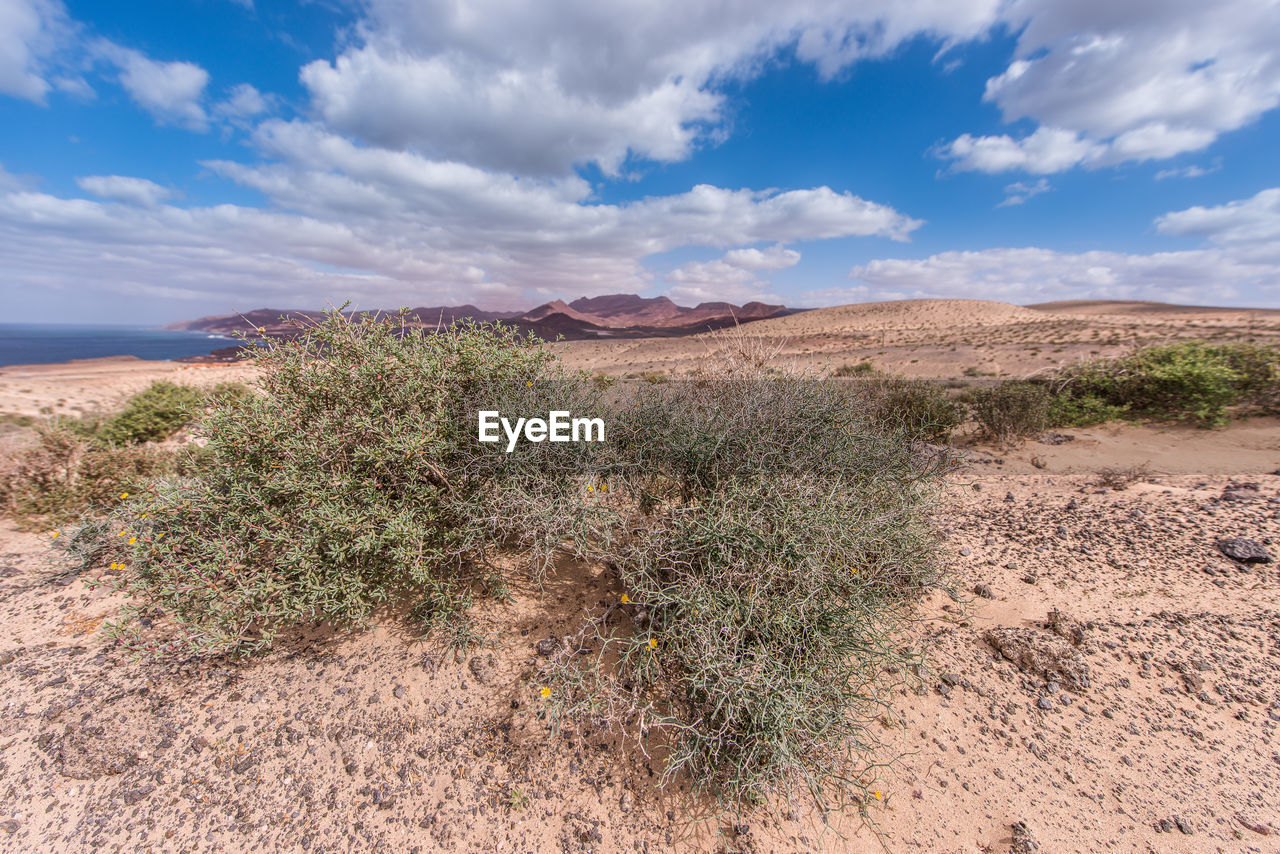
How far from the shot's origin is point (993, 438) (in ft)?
22.3

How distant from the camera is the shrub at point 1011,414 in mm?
6602

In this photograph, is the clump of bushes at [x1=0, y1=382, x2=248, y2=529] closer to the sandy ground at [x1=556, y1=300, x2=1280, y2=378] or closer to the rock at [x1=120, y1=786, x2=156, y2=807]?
the rock at [x1=120, y1=786, x2=156, y2=807]

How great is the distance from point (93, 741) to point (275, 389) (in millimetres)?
2122

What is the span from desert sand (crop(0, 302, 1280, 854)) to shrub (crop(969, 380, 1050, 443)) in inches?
125

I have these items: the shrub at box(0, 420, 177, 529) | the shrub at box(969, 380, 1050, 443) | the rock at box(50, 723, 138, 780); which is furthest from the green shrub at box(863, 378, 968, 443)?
the shrub at box(0, 420, 177, 529)

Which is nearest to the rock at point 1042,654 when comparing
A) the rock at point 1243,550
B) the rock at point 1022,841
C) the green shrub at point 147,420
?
the rock at point 1022,841

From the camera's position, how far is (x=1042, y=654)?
293 cm

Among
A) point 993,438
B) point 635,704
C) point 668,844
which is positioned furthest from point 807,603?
point 993,438

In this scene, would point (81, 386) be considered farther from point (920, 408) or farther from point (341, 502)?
point (920, 408)

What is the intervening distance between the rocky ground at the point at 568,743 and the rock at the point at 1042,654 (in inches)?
0.4

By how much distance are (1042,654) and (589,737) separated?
9.58 feet

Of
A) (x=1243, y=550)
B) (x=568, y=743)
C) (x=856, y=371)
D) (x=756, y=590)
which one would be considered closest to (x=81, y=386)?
(x=568, y=743)

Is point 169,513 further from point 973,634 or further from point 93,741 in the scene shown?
point 973,634

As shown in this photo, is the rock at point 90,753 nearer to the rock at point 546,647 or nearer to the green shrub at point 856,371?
the rock at point 546,647
